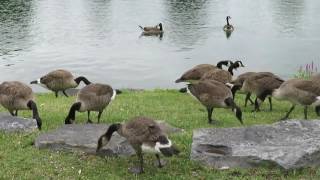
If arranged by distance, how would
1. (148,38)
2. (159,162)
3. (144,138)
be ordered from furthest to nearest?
1. (148,38)
2. (159,162)
3. (144,138)

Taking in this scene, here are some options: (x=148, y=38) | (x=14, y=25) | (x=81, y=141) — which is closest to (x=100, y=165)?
(x=81, y=141)

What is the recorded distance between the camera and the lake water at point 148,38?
37.3m

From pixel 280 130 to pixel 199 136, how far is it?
70.8 inches

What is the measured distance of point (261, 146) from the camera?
34.9ft

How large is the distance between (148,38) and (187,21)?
9242 millimetres

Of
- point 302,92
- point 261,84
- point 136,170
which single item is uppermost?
point 302,92

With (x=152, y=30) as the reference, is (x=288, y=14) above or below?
above

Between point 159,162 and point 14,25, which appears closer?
point 159,162

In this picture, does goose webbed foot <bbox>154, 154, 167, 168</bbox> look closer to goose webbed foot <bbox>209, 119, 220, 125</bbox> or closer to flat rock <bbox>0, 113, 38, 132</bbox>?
flat rock <bbox>0, 113, 38, 132</bbox>

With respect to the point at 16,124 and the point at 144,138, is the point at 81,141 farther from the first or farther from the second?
the point at 16,124

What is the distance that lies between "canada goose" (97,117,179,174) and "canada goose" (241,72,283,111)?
7.17m

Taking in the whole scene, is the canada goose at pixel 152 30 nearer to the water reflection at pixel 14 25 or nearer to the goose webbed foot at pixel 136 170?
the water reflection at pixel 14 25

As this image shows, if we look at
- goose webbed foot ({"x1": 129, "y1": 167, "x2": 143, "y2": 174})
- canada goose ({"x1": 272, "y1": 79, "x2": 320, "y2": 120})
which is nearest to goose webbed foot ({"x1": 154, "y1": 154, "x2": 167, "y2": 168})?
goose webbed foot ({"x1": 129, "y1": 167, "x2": 143, "y2": 174})

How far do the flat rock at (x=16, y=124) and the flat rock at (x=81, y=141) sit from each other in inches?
49.1
